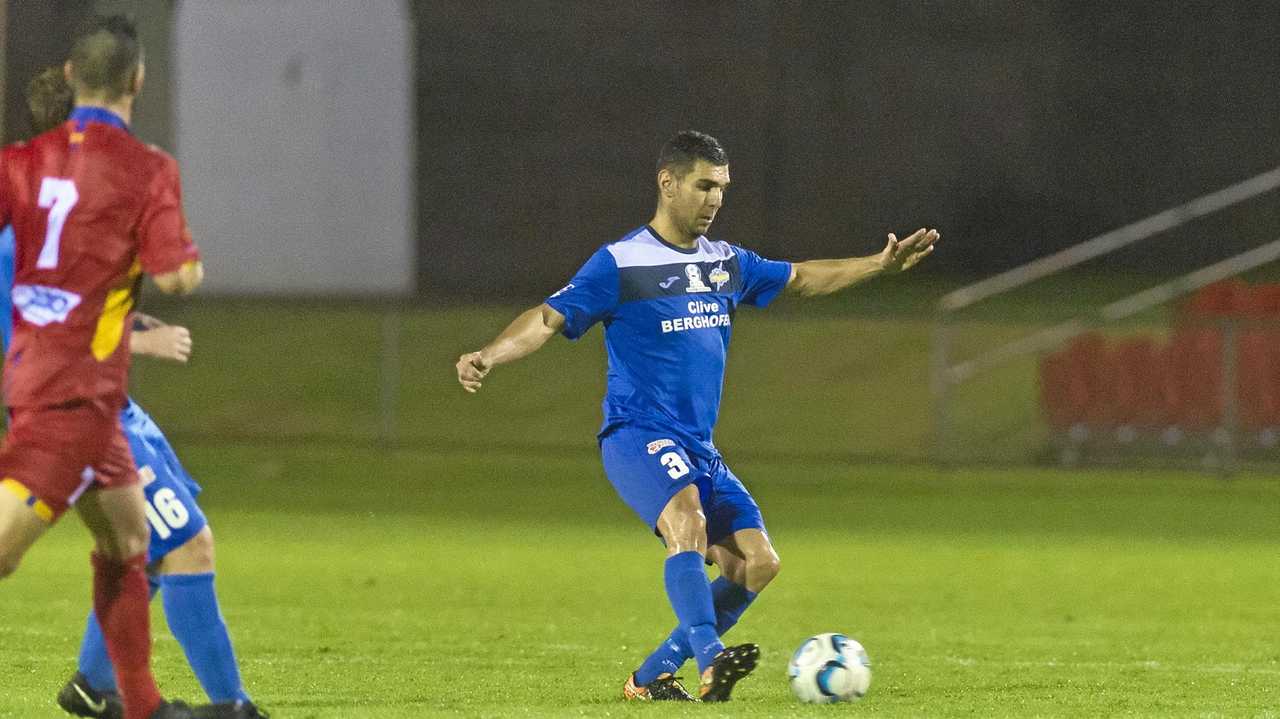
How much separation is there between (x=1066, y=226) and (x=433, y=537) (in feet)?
79.7

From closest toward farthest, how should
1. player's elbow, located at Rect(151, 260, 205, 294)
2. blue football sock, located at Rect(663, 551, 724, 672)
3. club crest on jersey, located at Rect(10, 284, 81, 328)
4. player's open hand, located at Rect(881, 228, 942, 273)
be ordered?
1. player's elbow, located at Rect(151, 260, 205, 294)
2. club crest on jersey, located at Rect(10, 284, 81, 328)
3. blue football sock, located at Rect(663, 551, 724, 672)
4. player's open hand, located at Rect(881, 228, 942, 273)

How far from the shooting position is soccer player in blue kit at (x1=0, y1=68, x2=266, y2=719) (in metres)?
5.95

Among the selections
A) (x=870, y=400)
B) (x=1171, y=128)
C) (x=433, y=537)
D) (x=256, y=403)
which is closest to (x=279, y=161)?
(x=256, y=403)

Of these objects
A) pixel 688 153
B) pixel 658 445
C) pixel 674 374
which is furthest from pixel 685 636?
pixel 688 153

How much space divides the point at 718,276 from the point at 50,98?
2.71 metres

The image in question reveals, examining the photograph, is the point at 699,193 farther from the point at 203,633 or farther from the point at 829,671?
the point at 203,633

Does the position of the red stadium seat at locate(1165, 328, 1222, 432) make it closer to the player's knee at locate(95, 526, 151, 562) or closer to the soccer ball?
the soccer ball

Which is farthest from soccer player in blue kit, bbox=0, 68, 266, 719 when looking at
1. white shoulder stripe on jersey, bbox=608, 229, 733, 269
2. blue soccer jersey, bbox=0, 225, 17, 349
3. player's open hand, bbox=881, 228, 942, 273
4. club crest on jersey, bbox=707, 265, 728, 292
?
player's open hand, bbox=881, 228, 942, 273

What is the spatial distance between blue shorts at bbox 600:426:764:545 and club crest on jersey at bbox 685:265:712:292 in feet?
1.85

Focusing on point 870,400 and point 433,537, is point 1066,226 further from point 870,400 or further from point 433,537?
point 433,537

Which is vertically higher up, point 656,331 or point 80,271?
point 80,271

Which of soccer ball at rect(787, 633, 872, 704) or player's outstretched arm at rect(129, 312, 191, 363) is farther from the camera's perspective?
soccer ball at rect(787, 633, 872, 704)

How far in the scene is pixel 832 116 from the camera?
3875 cm

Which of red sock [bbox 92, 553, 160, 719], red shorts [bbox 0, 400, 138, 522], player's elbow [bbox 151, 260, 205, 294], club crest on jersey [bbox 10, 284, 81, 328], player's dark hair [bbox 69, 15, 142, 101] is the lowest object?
red sock [bbox 92, 553, 160, 719]
